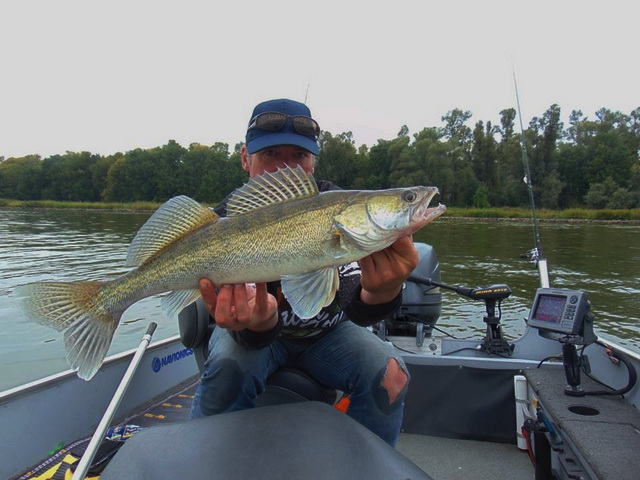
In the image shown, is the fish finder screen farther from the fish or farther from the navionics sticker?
the navionics sticker

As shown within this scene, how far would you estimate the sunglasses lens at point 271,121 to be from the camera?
2.98m

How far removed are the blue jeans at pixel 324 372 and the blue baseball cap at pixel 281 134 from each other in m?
1.19

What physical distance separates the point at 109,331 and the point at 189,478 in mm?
1047

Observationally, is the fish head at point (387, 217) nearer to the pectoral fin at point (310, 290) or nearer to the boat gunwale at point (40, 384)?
the pectoral fin at point (310, 290)

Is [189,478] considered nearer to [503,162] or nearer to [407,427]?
[407,427]

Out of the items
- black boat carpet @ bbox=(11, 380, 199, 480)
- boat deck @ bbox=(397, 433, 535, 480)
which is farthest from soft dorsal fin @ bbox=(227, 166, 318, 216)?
boat deck @ bbox=(397, 433, 535, 480)

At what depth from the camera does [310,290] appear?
6.72 ft

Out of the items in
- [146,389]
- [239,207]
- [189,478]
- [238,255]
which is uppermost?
[239,207]

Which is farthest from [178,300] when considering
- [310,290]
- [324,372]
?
[324,372]

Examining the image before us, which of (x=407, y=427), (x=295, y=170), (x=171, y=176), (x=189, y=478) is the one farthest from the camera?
(x=171, y=176)

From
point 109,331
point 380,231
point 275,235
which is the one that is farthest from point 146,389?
point 380,231

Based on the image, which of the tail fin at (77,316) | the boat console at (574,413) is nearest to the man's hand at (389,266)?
the tail fin at (77,316)

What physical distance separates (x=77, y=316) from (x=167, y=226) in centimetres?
61

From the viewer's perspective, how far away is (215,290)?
7.45 feet
